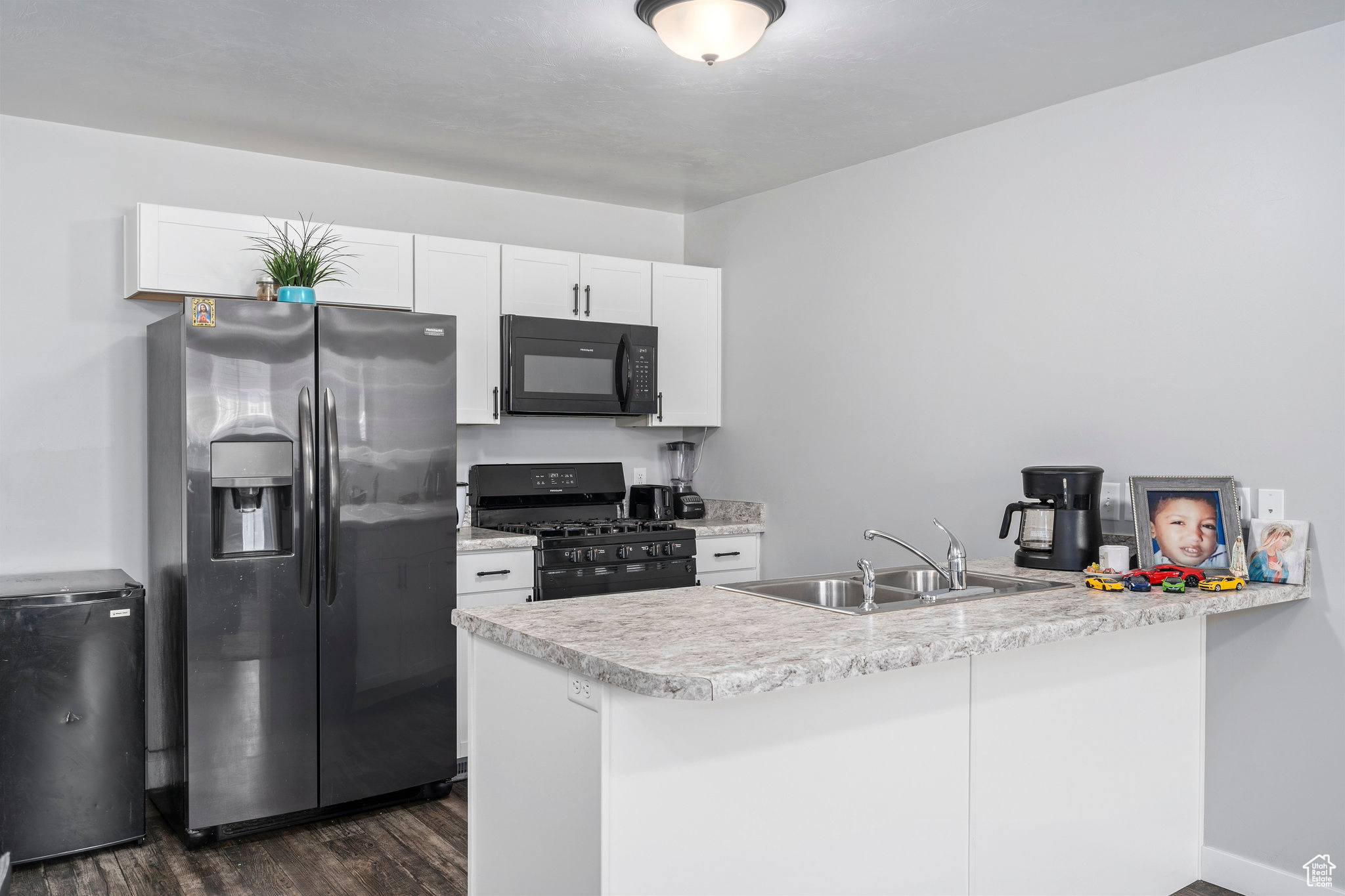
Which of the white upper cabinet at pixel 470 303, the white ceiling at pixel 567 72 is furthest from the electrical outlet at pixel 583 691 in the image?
the white upper cabinet at pixel 470 303

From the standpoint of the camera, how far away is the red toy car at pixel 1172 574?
254 cm

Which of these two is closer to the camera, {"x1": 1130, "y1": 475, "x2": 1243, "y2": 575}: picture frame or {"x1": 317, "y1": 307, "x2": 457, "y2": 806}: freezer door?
{"x1": 1130, "y1": 475, "x2": 1243, "y2": 575}: picture frame

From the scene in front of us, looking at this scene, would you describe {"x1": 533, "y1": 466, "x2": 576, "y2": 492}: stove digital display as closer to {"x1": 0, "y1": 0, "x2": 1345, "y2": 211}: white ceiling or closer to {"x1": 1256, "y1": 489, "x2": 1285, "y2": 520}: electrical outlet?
{"x1": 0, "y1": 0, "x2": 1345, "y2": 211}: white ceiling

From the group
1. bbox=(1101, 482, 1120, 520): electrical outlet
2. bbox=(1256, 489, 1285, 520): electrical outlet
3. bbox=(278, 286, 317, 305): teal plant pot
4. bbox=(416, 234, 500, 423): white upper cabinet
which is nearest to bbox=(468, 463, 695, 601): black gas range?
bbox=(416, 234, 500, 423): white upper cabinet

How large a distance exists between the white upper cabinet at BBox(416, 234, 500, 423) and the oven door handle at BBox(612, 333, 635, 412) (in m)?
0.55

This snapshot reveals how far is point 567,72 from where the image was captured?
2.90 m

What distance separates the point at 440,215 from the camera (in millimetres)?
4199

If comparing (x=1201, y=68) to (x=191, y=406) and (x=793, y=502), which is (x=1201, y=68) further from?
(x=191, y=406)

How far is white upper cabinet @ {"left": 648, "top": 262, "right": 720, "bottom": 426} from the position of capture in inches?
177

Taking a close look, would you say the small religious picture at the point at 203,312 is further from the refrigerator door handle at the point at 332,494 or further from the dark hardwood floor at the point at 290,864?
the dark hardwood floor at the point at 290,864

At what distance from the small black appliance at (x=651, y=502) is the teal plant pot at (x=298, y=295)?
185cm

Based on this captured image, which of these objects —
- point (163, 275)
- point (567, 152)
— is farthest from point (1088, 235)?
point (163, 275)

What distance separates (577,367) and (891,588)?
1.97m

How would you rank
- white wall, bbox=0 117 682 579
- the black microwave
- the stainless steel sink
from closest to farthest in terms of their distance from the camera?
the stainless steel sink < white wall, bbox=0 117 682 579 < the black microwave
